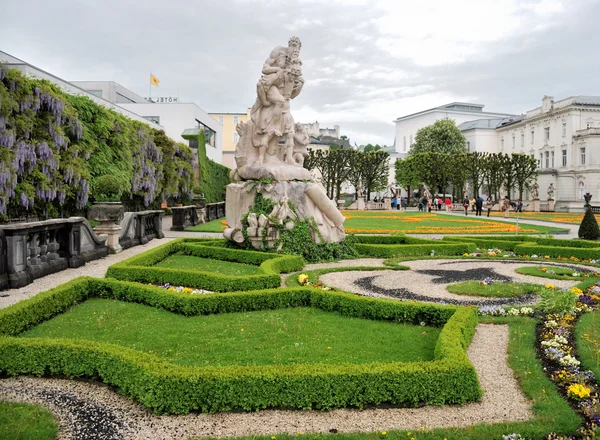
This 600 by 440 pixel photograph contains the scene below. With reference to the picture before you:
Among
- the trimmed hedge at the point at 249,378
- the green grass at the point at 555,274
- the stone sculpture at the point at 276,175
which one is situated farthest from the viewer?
the stone sculpture at the point at 276,175

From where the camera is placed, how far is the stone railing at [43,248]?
29.4 ft

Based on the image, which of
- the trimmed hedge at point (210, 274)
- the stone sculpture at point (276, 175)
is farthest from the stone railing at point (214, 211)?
the trimmed hedge at point (210, 274)

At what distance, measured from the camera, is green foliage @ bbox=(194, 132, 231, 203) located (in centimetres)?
3791

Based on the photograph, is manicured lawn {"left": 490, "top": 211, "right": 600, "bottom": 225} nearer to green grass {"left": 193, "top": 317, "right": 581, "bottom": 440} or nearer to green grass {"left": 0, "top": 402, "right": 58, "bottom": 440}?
green grass {"left": 193, "top": 317, "right": 581, "bottom": 440}

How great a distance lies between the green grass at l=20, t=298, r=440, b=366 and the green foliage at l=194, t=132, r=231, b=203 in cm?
2887

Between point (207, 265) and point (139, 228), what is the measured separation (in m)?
5.67

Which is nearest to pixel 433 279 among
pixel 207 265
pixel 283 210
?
pixel 283 210

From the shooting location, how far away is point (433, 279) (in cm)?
1027

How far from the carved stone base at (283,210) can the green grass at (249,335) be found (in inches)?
196

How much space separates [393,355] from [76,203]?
1797 cm

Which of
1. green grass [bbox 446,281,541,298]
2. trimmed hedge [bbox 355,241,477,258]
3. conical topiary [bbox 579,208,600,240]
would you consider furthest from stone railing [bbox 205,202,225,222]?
green grass [bbox 446,281,541,298]

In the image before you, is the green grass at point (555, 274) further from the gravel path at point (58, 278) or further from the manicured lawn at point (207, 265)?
the gravel path at point (58, 278)

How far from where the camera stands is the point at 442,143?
67312 millimetres

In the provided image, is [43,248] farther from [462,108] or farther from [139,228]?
[462,108]
